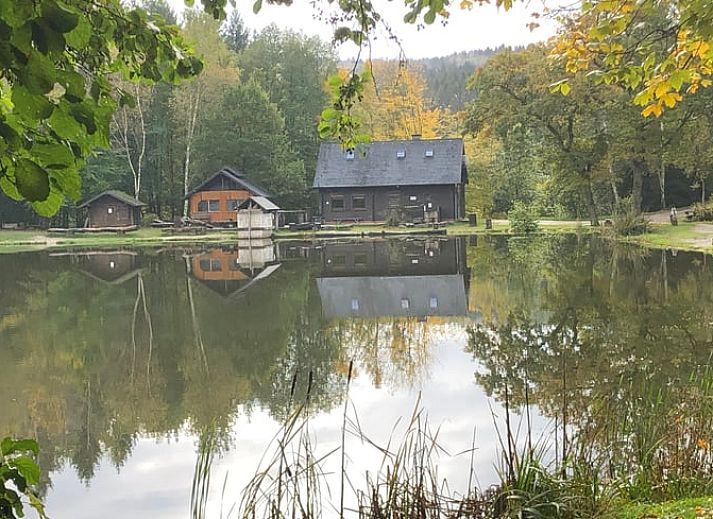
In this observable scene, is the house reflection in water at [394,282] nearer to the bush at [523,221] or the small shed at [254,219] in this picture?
the bush at [523,221]

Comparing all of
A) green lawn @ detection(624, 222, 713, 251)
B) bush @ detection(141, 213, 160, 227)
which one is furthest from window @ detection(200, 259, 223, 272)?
bush @ detection(141, 213, 160, 227)

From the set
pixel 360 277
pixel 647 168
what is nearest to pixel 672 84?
pixel 360 277

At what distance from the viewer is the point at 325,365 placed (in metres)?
7.83

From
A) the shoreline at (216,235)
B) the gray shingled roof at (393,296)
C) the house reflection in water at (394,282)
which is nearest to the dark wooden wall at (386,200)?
the shoreline at (216,235)

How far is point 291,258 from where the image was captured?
75.0 ft

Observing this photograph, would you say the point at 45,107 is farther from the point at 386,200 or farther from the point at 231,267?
the point at 386,200

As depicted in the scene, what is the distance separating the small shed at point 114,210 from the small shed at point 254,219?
7.19 metres

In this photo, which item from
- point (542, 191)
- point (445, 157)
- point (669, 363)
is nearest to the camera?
point (669, 363)

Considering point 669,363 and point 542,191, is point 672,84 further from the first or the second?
point 542,191

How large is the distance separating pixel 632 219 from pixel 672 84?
23615 millimetres

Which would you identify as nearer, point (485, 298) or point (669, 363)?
point (669, 363)

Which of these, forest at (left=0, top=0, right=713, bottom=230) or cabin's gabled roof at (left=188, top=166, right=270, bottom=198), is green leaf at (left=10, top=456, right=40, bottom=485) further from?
cabin's gabled roof at (left=188, top=166, right=270, bottom=198)

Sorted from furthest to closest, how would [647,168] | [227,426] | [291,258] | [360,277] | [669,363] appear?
[647,168]
[291,258]
[360,277]
[669,363]
[227,426]

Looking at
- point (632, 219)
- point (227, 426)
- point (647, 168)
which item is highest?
point (647, 168)
